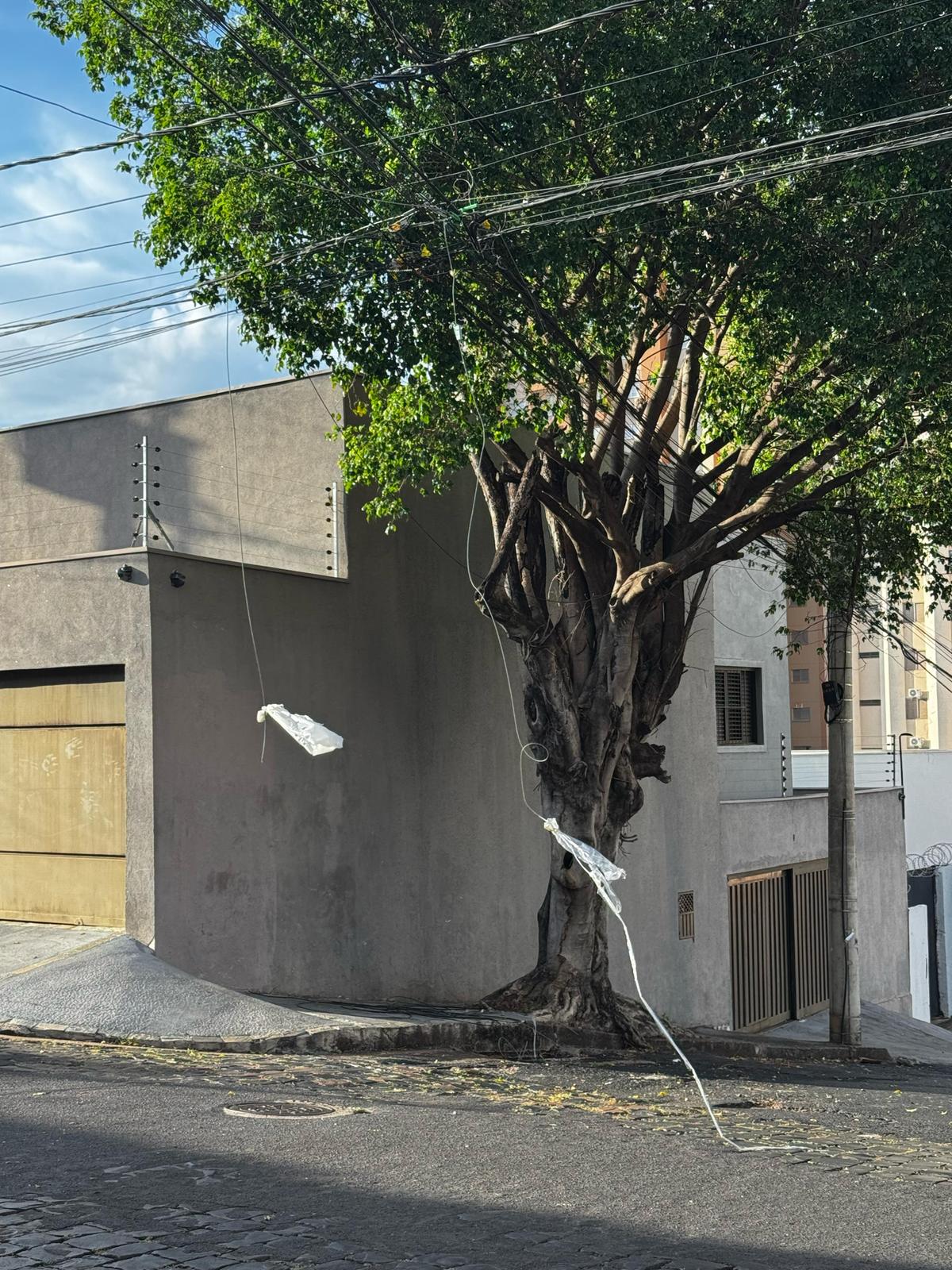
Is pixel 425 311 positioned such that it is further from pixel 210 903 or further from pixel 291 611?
pixel 210 903

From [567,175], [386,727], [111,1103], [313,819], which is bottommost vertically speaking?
[111,1103]

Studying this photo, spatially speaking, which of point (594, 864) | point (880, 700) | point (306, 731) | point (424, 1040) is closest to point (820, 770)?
point (594, 864)

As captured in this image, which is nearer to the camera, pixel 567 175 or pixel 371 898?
pixel 567 175

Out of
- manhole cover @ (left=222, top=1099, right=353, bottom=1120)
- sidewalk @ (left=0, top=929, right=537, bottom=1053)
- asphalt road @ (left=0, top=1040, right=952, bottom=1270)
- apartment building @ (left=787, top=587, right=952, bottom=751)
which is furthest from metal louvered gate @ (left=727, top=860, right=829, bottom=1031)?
apartment building @ (left=787, top=587, right=952, bottom=751)

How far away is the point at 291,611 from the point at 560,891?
3887mm

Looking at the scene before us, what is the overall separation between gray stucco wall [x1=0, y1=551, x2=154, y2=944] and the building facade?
0.02m

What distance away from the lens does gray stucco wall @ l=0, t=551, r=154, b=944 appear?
1181cm

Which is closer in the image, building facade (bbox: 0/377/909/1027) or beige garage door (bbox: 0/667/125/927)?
building facade (bbox: 0/377/909/1027)

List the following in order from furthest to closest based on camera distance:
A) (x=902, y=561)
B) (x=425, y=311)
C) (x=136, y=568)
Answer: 1. (x=902, y=561)
2. (x=136, y=568)
3. (x=425, y=311)

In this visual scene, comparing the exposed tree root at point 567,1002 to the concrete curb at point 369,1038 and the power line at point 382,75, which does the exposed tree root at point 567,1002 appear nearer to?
the concrete curb at point 369,1038

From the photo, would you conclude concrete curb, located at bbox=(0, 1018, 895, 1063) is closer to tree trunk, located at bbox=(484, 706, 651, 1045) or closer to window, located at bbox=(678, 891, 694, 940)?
tree trunk, located at bbox=(484, 706, 651, 1045)

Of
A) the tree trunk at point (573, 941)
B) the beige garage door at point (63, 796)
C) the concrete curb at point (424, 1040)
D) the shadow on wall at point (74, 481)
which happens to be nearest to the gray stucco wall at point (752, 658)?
the concrete curb at point (424, 1040)

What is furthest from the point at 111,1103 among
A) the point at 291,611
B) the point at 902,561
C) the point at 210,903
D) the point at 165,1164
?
the point at 902,561

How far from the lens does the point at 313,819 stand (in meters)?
13.6
